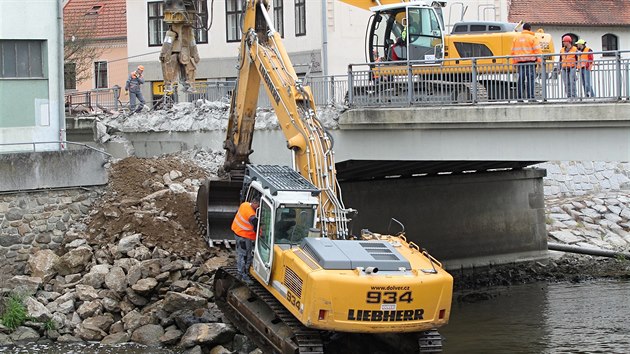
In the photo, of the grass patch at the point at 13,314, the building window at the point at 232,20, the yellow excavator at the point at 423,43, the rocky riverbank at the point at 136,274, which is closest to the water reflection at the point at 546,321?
the rocky riverbank at the point at 136,274

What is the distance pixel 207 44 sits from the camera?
46312mm

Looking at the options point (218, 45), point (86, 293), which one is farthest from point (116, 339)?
point (218, 45)

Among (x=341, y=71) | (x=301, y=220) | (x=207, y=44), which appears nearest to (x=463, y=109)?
(x=301, y=220)

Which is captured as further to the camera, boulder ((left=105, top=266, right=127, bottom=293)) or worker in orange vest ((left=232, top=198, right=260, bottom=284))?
boulder ((left=105, top=266, right=127, bottom=293))

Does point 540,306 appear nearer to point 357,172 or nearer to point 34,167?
point 357,172

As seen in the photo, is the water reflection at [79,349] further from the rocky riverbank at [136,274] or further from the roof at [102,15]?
the roof at [102,15]

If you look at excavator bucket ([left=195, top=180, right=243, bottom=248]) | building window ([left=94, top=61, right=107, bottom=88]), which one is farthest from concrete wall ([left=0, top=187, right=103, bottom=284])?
building window ([left=94, top=61, right=107, bottom=88])

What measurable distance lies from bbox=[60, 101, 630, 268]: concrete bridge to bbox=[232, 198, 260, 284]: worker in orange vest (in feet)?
17.2

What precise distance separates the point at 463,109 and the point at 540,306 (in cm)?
721

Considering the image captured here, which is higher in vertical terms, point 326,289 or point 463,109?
point 463,109

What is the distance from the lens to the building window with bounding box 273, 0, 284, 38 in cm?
4403

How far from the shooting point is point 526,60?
24516 mm

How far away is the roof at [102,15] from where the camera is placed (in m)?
51.2

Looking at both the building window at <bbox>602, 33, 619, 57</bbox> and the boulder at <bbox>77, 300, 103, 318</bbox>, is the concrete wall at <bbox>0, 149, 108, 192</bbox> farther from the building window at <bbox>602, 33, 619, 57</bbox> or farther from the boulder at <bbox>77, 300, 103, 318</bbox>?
the building window at <bbox>602, 33, 619, 57</bbox>
